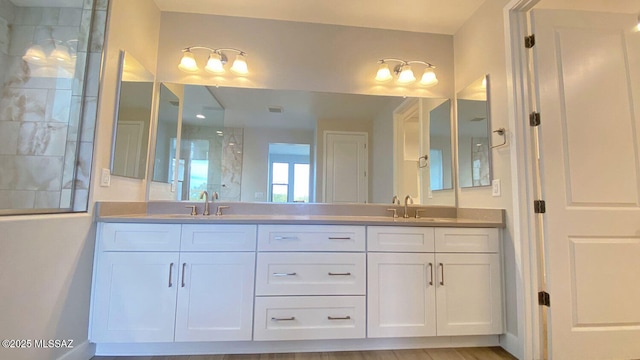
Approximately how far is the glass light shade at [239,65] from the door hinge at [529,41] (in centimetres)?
198

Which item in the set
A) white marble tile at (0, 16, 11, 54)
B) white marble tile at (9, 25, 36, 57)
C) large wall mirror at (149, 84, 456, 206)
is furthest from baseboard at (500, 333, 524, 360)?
white marble tile at (0, 16, 11, 54)

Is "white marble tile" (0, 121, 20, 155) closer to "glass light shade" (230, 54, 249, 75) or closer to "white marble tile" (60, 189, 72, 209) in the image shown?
"white marble tile" (60, 189, 72, 209)

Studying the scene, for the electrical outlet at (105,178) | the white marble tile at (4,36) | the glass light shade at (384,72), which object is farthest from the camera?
the glass light shade at (384,72)

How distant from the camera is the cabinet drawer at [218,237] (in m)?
1.67

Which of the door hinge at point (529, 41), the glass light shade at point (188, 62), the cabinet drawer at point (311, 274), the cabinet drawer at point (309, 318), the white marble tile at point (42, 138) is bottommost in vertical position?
the cabinet drawer at point (309, 318)

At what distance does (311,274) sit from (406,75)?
1814mm

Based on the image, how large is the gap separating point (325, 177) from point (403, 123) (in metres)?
0.85

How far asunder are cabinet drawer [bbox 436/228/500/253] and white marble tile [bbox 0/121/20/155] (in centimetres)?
272

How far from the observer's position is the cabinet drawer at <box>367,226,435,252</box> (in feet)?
5.82

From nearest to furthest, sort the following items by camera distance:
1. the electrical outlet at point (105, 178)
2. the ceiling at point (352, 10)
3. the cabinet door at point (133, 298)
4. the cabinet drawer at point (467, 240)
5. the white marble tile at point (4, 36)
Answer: the cabinet door at point (133, 298) < the electrical outlet at point (105, 178) < the cabinet drawer at point (467, 240) < the white marble tile at point (4, 36) < the ceiling at point (352, 10)

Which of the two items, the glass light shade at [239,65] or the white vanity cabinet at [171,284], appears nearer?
the white vanity cabinet at [171,284]

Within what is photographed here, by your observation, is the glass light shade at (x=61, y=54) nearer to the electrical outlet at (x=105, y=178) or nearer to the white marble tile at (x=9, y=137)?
the white marble tile at (x=9, y=137)

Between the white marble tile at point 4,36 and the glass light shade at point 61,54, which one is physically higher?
the white marble tile at point 4,36

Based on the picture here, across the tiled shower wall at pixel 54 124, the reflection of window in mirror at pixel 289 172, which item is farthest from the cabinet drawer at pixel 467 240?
the tiled shower wall at pixel 54 124
